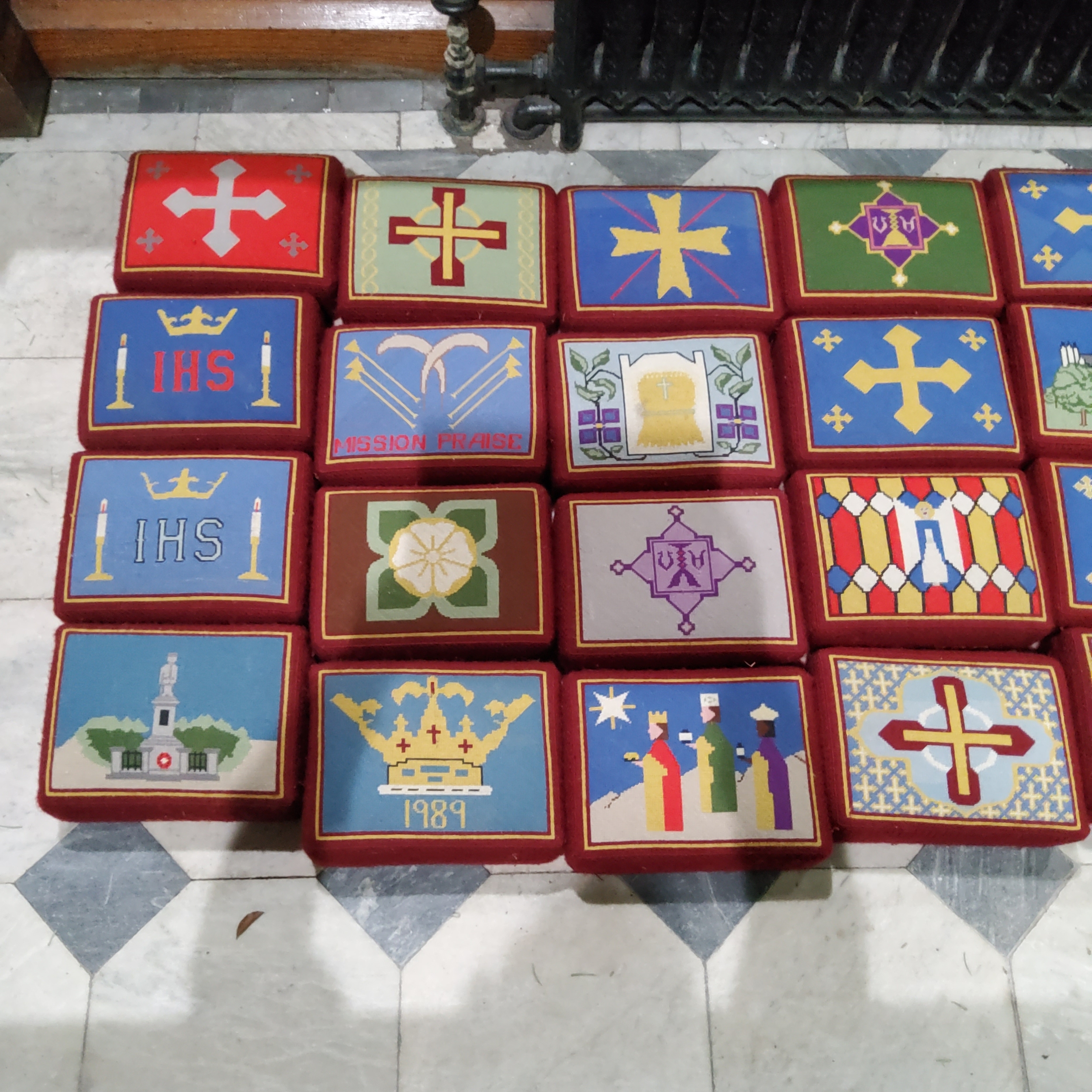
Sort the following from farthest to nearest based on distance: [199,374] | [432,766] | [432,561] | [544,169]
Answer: [544,169] < [199,374] < [432,561] < [432,766]

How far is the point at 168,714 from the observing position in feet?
6.06

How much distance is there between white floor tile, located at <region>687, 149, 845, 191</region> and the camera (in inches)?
99.1

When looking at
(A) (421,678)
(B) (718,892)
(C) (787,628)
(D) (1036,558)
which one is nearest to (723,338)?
(C) (787,628)

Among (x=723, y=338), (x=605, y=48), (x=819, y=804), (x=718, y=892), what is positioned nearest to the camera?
(x=819, y=804)

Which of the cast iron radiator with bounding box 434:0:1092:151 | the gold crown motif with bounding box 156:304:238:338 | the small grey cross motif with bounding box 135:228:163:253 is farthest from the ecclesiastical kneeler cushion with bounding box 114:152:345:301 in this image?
the cast iron radiator with bounding box 434:0:1092:151

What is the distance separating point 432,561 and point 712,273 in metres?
0.95

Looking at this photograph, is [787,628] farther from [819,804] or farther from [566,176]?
[566,176]

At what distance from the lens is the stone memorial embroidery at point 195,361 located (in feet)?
6.60

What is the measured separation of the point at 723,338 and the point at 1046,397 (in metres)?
0.75

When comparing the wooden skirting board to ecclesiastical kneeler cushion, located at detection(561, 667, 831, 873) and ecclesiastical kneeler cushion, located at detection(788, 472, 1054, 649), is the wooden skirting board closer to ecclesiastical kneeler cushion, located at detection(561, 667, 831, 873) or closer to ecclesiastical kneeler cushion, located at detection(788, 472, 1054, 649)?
ecclesiastical kneeler cushion, located at detection(788, 472, 1054, 649)

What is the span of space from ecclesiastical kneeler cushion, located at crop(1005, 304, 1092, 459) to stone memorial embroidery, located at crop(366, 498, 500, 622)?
125 centimetres

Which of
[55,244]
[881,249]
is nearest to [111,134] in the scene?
[55,244]

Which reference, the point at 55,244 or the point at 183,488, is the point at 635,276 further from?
the point at 55,244

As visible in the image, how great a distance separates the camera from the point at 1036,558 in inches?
78.1
